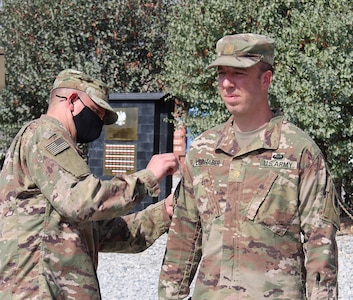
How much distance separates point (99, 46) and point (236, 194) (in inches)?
436

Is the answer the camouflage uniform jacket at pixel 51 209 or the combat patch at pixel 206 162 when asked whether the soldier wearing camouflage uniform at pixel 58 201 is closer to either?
the camouflage uniform jacket at pixel 51 209

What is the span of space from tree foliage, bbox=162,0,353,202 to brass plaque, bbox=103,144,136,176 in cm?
111

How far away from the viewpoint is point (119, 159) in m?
11.4

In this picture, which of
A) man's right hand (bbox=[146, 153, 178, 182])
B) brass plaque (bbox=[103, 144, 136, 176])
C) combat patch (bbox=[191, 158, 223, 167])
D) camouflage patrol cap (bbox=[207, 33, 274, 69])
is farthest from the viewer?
brass plaque (bbox=[103, 144, 136, 176])

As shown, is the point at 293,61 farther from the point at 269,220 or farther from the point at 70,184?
the point at 70,184

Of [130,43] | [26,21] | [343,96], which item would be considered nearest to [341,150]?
[343,96]

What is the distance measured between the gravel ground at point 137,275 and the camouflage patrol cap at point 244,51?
4.03m

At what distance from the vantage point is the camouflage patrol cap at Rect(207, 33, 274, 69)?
2.83 meters

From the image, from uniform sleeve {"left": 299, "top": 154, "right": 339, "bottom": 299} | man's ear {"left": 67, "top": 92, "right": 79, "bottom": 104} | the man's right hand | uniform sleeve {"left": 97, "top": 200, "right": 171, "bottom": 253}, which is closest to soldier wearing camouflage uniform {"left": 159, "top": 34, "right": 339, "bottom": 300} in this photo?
uniform sleeve {"left": 299, "top": 154, "right": 339, "bottom": 299}

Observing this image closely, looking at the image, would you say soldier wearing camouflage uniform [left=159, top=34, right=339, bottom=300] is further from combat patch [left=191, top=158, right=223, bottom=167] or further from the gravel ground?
the gravel ground

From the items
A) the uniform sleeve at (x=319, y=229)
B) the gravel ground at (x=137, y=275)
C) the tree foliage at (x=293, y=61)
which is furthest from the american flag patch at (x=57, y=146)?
the tree foliage at (x=293, y=61)

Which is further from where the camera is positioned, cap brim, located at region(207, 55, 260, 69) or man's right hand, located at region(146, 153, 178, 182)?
man's right hand, located at region(146, 153, 178, 182)

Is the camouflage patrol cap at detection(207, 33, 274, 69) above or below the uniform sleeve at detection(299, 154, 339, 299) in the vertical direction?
above

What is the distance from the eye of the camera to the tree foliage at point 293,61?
31.6 feet
